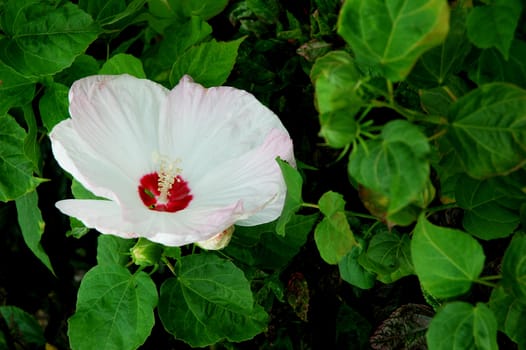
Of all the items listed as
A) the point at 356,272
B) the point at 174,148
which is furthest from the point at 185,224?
the point at 356,272

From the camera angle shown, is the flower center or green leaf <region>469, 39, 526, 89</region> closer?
green leaf <region>469, 39, 526, 89</region>

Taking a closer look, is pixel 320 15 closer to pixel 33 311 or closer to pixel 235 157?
pixel 235 157

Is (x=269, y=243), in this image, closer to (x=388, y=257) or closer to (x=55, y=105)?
(x=388, y=257)

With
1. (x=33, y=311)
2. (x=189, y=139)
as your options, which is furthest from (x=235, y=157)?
(x=33, y=311)

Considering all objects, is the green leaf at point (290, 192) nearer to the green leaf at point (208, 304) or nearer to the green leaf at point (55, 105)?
the green leaf at point (208, 304)

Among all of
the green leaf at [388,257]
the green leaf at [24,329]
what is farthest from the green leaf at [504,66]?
the green leaf at [24,329]

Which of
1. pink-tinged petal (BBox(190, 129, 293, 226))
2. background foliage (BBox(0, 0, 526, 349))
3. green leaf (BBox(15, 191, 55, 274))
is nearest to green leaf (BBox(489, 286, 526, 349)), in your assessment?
background foliage (BBox(0, 0, 526, 349))

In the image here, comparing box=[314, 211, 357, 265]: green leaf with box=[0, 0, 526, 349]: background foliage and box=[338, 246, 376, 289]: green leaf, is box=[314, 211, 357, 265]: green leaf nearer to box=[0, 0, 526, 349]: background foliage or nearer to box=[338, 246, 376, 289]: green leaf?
box=[0, 0, 526, 349]: background foliage
